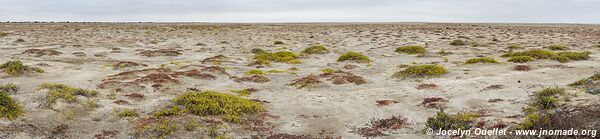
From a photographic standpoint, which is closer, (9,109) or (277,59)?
(9,109)

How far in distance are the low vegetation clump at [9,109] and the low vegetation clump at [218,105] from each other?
3821mm

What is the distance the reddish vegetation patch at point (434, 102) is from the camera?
1386cm

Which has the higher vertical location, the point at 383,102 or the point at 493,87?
the point at 493,87

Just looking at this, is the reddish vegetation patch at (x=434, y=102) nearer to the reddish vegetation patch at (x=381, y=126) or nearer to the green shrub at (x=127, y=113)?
the reddish vegetation patch at (x=381, y=126)

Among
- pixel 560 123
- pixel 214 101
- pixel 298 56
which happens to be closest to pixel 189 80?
pixel 214 101

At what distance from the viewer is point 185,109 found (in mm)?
13188

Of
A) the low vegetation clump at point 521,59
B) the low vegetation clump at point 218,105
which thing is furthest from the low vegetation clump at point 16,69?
the low vegetation clump at point 521,59

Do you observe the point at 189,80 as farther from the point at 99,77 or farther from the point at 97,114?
the point at 97,114

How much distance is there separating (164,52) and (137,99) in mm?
15643

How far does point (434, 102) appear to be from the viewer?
14.3m

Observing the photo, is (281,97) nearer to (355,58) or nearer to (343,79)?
(343,79)

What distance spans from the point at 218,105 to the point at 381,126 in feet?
14.1

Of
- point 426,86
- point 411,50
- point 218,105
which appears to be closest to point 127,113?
point 218,105

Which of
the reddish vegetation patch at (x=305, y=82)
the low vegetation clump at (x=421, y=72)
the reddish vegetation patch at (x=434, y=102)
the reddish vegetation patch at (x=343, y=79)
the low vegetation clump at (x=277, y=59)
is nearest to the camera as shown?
the reddish vegetation patch at (x=434, y=102)
